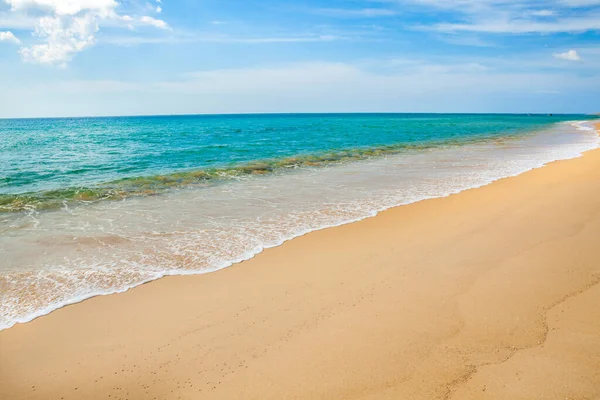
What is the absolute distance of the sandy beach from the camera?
4.06 m

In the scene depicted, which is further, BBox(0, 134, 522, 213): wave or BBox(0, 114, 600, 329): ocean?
BBox(0, 134, 522, 213): wave

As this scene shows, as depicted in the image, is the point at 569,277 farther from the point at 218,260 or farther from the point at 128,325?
the point at 128,325

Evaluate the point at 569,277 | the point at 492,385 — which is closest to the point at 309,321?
the point at 492,385

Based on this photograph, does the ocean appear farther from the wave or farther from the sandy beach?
the sandy beach

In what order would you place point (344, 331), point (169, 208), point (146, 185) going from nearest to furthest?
point (344, 331) → point (169, 208) → point (146, 185)

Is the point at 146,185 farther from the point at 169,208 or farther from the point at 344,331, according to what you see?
the point at 344,331

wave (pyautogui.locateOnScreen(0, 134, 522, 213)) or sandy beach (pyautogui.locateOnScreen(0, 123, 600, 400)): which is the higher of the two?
wave (pyautogui.locateOnScreen(0, 134, 522, 213))

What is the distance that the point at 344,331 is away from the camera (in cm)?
495

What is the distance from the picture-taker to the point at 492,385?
3936 mm

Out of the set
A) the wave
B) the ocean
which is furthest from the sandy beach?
the wave

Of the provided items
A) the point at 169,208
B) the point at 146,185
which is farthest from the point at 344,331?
the point at 146,185

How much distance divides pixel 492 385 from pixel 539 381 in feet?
1.61

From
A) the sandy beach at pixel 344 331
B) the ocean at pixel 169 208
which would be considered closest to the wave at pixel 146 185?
the ocean at pixel 169 208

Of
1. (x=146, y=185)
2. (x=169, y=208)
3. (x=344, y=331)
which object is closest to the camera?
(x=344, y=331)
